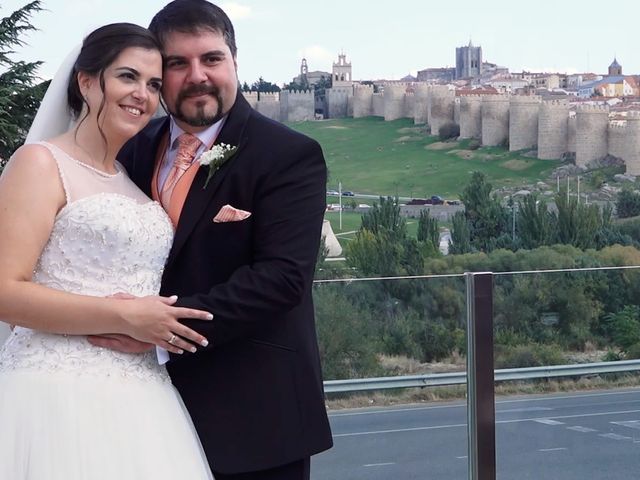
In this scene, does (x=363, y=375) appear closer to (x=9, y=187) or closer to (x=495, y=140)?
(x=9, y=187)

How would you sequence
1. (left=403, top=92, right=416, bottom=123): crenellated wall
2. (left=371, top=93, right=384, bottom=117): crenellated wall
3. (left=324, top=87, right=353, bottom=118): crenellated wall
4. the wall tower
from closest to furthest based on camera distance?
(left=403, top=92, right=416, bottom=123): crenellated wall, (left=371, top=93, right=384, bottom=117): crenellated wall, (left=324, top=87, right=353, bottom=118): crenellated wall, the wall tower

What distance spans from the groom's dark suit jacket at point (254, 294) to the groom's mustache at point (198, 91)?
0.23 ft

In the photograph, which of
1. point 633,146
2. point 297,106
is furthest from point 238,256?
point 297,106

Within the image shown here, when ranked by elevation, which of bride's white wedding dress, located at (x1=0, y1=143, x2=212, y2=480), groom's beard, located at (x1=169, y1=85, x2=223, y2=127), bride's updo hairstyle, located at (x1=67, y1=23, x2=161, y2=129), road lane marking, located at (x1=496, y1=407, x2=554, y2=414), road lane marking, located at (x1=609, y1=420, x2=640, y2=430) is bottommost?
road lane marking, located at (x1=609, y1=420, x2=640, y2=430)

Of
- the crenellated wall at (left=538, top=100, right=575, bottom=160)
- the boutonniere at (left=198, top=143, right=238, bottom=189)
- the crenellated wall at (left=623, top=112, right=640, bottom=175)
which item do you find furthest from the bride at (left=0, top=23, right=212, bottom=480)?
the crenellated wall at (left=538, top=100, right=575, bottom=160)

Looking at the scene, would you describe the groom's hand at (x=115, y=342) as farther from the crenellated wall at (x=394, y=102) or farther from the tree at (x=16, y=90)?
the crenellated wall at (x=394, y=102)

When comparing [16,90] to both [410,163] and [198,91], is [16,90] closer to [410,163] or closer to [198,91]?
[198,91]

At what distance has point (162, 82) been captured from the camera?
1.71 metres

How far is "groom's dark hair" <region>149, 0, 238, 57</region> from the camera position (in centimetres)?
169

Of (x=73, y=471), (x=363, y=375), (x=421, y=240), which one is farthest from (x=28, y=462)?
Result: (x=421, y=240)

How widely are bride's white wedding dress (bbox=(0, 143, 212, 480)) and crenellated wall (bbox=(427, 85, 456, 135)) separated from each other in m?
62.5

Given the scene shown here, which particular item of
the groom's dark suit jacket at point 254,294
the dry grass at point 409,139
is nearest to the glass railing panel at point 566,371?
the groom's dark suit jacket at point 254,294

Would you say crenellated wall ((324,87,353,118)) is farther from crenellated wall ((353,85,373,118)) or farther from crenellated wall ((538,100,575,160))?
crenellated wall ((538,100,575,160))

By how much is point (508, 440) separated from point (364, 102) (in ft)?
232
